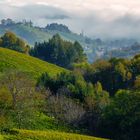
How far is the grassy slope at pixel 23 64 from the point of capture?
109 meters

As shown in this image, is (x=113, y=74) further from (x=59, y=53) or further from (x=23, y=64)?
(x=59, y=53)

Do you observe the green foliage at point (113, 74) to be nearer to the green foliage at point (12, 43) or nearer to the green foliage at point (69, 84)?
the green foliage at point (69, 84)

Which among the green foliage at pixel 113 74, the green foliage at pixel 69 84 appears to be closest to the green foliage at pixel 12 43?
the green foliage at pixel 113 74

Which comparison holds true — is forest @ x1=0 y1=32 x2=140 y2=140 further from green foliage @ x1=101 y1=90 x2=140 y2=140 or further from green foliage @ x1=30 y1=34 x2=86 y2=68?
green foliage @ x1=30 y1=34 x2=86 y2=68

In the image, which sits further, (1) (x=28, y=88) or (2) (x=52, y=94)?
(2) (x=52, y=94)

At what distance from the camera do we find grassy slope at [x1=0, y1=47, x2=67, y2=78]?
109194 millimetres

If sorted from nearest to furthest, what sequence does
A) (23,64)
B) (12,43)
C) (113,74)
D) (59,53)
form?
(113,74) → (23,64) → (12,43) → (59,53)

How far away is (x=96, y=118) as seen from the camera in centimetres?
7994

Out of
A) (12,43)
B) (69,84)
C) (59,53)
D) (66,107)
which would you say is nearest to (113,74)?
(69,84)

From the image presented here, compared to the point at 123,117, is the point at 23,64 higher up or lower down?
higher up

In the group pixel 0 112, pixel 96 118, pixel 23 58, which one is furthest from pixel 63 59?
pixel 0 112

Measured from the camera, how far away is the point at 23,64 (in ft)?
382

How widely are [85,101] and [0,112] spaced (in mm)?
20358

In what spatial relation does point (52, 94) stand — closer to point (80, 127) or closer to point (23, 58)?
point (80, 127)
